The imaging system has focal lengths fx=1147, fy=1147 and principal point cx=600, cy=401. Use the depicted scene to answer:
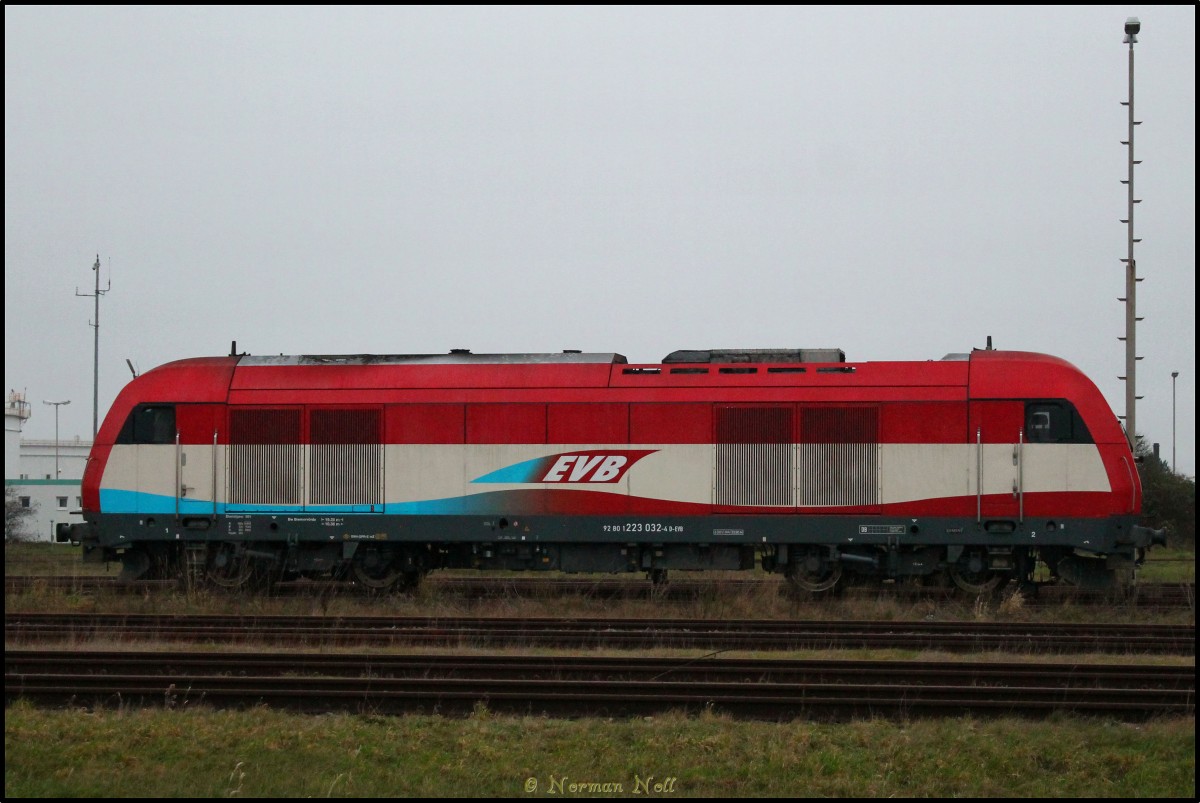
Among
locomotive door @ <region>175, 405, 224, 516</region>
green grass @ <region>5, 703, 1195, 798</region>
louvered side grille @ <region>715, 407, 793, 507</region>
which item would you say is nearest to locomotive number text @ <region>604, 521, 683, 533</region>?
louvered side grille @ <region>715, 407, 793, 507</region>

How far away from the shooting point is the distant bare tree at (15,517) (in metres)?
47.5

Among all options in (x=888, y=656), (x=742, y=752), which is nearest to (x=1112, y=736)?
(x=742, y=752)

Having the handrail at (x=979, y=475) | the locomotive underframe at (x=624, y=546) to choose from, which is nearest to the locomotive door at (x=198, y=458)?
the locomotive underframe at (x=624, y=546)

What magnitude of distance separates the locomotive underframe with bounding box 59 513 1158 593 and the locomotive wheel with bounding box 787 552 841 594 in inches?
0.8

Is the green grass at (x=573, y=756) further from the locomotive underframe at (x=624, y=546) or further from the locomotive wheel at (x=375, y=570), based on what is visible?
the locomotive wheel at (x=375, y=570)

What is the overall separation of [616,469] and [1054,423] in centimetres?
716

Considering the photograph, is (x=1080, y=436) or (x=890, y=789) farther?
(x=1080, y=436)

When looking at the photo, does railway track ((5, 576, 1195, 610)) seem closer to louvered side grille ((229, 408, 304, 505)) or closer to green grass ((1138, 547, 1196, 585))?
green grass ((1138, 547, 1196, 585))

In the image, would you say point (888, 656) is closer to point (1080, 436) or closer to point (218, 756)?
point (1080, 436)

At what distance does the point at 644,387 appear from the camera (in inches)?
773

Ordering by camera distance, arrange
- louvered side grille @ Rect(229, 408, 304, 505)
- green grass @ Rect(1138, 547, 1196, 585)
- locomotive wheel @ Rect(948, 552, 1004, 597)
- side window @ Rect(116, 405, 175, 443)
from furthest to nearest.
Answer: green grass @ Rect(1138, 547, 1196, 585)
side window @ Rect(116, 405, 175, 443)
louvered side grille @ Rect(229, 408, 304, 505)
locomotive wheel @ Rect(948, 552, 1004, 597)

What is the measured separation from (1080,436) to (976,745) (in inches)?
397

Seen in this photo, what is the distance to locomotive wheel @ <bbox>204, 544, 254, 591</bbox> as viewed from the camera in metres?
20.4

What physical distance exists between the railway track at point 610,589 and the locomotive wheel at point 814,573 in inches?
13.9
